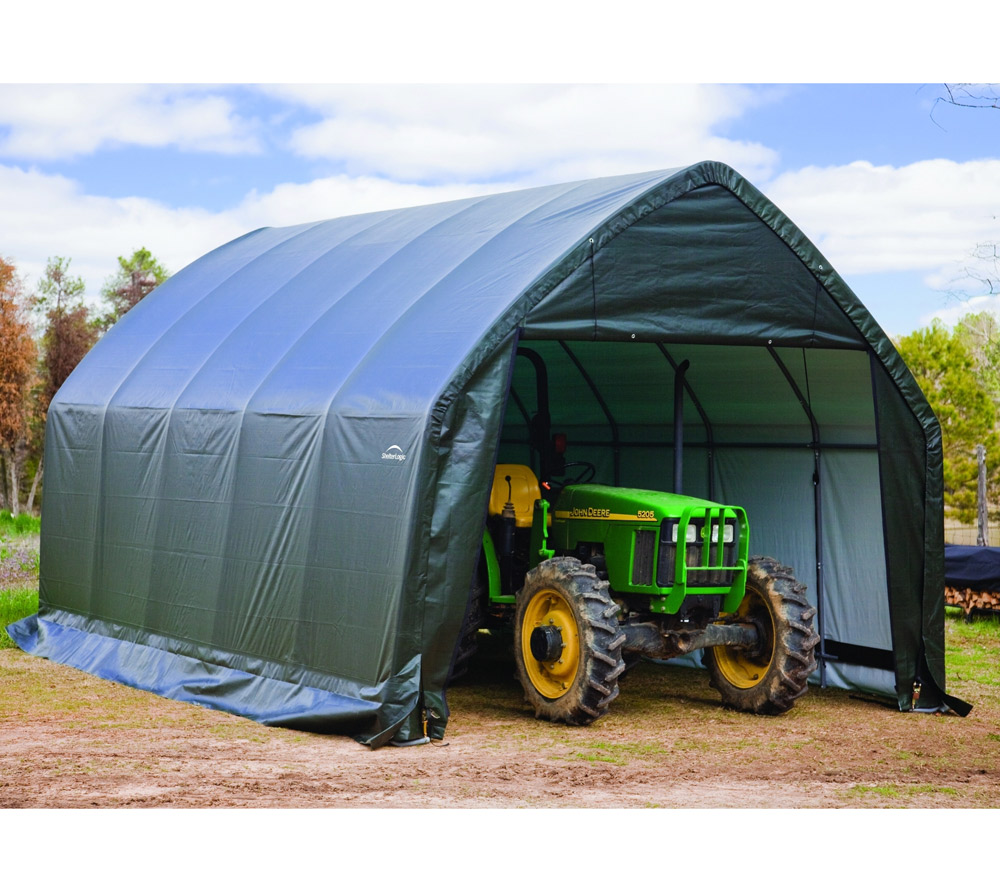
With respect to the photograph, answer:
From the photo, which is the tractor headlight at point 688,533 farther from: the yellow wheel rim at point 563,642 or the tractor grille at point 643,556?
the yellow wheel rim at point 563,642

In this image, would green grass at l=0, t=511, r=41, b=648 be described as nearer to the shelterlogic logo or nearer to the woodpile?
the shelterlogic logo

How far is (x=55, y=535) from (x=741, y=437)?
653 cm

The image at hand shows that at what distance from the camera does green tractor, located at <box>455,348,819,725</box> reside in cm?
873

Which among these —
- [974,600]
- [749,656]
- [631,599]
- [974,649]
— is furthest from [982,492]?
[631,599]

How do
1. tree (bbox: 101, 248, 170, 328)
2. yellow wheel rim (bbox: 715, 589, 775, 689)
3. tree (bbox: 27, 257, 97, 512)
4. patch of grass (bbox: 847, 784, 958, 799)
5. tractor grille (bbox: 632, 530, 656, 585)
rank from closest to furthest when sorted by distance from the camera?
patch of grass (bbox: 847, 784, 958, 799), tractor grille (bbox: 632, 530, 656, 585), yellow wheel rim (bbox: 715, 589, 775, 689), tree (bbox: 27, 257, 97, 512), tree (bbox: 101, 248, 170, 328)

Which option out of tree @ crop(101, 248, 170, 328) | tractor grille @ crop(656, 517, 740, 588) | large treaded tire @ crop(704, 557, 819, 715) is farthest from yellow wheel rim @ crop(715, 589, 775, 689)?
tree @ crop(101, 248, 170, 328)

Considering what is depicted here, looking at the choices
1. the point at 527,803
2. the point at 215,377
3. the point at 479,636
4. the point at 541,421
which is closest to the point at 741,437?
the point at 541,421

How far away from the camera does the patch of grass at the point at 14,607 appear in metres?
13.1

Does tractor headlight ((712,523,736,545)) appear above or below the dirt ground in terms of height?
above

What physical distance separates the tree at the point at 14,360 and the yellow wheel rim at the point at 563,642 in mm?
27040

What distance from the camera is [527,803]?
6.65 meters

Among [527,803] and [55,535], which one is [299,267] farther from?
[527,803]

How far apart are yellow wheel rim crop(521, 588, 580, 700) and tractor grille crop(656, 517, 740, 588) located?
0.73 metres

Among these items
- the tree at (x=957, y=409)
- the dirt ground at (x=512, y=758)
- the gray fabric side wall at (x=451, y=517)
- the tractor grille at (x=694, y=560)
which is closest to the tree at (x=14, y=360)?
the tree at (x=957, y=409)
